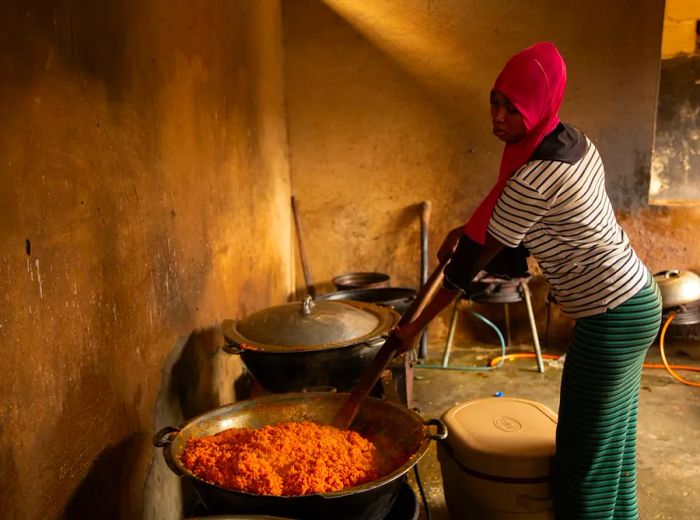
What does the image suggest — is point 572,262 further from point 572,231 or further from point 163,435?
point 163,435

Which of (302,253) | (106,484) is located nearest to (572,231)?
(106,484)

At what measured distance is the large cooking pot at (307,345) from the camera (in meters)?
2.25

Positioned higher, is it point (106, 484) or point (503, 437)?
point (106, 484)

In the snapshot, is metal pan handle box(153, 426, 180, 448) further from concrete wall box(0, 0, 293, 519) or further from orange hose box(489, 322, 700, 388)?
orange hose box(489, 322, 700, 388)

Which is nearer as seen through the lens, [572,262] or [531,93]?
[531,93]

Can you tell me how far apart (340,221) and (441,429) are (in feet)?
13.0

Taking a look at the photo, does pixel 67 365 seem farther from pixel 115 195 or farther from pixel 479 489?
pixel 479 489

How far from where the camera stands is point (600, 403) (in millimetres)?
2045

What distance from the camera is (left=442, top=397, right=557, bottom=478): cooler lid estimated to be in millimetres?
2229

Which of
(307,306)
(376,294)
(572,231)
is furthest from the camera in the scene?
(376,294)

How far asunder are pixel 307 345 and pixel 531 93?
1227 mm

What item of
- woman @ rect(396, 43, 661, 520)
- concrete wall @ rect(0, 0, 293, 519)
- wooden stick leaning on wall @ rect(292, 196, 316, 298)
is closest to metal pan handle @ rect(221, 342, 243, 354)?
concrete wall @ rect(0, 0, 293, 519)

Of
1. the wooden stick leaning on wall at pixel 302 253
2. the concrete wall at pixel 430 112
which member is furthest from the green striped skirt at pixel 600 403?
the wooden stick leaning on wall at pixel 302 253

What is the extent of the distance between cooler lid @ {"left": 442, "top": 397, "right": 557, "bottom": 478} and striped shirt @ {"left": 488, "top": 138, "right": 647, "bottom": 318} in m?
0.59
